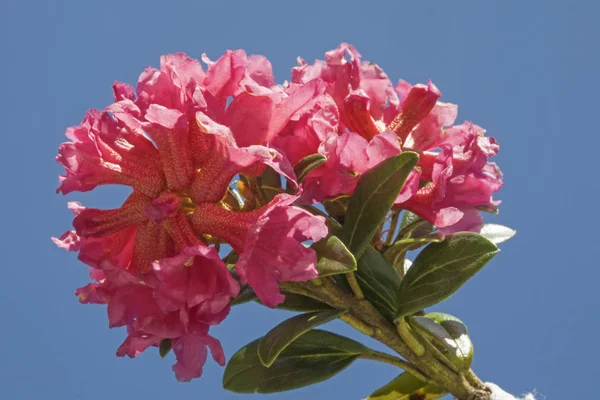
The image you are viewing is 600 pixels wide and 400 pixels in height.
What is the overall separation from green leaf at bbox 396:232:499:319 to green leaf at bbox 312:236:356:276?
0.19m

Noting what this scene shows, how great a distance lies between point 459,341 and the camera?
3.74ft

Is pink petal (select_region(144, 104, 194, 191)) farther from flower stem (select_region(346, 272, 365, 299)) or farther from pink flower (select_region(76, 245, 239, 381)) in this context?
flower stem (select_region(346, 272, 365, 299))

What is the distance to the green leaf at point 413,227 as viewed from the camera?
117 cm

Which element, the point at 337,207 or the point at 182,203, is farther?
the point at 337,207

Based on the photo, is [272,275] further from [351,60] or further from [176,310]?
[351,60]

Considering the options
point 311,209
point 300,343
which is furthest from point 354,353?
point 311,209

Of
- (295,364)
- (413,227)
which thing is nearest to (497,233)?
(413,227)

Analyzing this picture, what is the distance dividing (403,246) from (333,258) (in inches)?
9.9

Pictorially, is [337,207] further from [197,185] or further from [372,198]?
[197,185]

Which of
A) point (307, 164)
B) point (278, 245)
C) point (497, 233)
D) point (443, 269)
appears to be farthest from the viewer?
point (497, 233)

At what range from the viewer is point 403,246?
115 cm

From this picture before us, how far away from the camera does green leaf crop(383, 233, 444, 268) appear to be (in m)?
1.10

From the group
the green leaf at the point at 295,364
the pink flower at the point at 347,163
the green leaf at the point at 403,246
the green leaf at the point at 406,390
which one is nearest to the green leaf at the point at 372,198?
the pink flower at the point at 347,163

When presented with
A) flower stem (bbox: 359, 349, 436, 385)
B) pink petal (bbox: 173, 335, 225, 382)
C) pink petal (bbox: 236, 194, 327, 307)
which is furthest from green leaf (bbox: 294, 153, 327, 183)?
flower stem (bbox: 359, 349, 436, 385)
